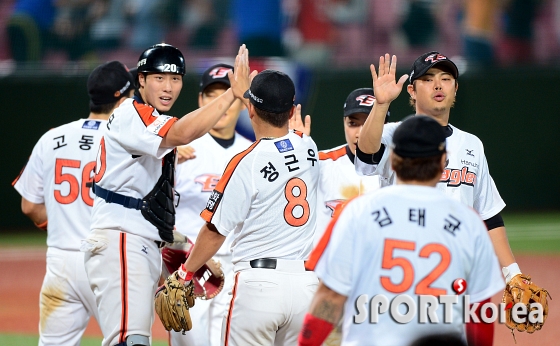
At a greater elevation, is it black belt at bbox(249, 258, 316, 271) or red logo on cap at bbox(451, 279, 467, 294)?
red logo on cap at bbox(451, 279, 467, 294)

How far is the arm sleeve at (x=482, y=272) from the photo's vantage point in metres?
3.45

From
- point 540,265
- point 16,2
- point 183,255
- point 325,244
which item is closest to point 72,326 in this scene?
point 183,255

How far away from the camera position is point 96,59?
1412cm

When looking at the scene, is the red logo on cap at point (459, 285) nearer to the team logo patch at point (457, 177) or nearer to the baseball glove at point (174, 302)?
the team logo patch at point (457, 177)

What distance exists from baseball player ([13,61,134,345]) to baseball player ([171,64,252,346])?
0.75m

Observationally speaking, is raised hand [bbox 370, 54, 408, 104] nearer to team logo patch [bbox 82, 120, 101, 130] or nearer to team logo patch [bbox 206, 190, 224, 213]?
team logo patch [bbox 206, 190, 224, 213]

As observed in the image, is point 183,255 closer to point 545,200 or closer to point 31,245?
point 31,245

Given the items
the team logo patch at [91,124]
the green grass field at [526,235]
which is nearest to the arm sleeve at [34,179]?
the team logo patch at [91,124]

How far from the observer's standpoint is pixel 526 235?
14031 mm

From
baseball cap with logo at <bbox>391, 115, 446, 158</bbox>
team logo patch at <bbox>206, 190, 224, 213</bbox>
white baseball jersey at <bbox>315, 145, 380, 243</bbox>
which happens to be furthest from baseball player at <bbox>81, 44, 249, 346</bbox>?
baseball cap with logo at <bbox>391, 115, 446, 158</bbox>

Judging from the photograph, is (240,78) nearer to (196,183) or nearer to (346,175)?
(346,175)

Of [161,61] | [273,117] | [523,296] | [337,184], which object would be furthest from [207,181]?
[523,296]

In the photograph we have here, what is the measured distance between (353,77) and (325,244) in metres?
11.3

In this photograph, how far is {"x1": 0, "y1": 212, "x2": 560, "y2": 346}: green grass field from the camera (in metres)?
13.1
